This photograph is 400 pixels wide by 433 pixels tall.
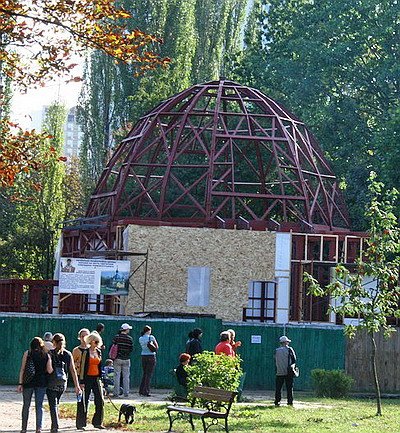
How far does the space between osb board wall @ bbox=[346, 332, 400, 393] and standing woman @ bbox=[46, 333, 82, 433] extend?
1628 cm

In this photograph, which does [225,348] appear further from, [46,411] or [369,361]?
[369,361]

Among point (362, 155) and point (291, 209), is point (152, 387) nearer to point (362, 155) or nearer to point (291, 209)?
point (291, 209)

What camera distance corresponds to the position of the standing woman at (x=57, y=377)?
2006 centimetres

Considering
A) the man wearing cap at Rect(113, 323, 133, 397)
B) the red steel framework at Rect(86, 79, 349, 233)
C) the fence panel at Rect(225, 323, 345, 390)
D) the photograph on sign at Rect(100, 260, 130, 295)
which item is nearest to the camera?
the man wearing cap at Rect(113, 323, 133, 397)

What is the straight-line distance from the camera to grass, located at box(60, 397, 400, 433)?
21.9 metres

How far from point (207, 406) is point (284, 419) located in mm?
2340

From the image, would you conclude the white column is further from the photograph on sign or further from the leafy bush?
the leafy bush

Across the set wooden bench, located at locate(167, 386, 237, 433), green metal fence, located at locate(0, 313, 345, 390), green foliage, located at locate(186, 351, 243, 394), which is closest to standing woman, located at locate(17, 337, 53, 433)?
wooden bench, located at locate(167, 386, 237, 433)

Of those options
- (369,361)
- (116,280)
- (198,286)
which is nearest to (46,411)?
(369,361)

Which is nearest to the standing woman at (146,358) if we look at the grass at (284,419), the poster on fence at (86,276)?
the grass at (284,419)

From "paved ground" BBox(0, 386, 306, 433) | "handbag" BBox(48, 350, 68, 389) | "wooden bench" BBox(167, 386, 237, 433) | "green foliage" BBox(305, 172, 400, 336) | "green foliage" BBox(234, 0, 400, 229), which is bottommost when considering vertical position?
"paved ground" BBox(0, 386, 306, 433)

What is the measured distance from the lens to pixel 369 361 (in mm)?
35250

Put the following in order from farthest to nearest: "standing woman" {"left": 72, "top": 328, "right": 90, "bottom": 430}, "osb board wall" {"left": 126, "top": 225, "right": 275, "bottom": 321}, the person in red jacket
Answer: "osb board wall" {"left": 126, "top": 225, "right": 275, "bottom": 321}, the person in red jacket, "standing woman" {"left": 72, "top": 328, "right": 90, "bottom": 430}

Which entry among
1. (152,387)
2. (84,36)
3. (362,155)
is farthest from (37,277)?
(84,36)
